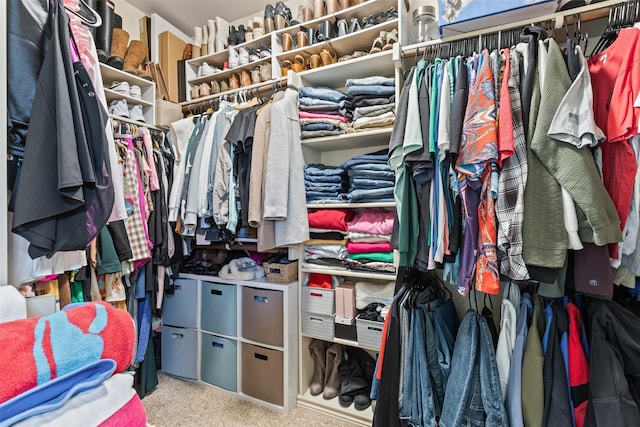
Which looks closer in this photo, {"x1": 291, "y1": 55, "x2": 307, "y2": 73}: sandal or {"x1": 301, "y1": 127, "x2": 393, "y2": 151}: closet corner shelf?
{"x1": 301, "y1": 127, "x2": 393, "y2": 151}: closet corner shelf

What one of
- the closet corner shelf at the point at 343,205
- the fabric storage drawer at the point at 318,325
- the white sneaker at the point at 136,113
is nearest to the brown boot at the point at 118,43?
the white sneaker at the point at 136,113

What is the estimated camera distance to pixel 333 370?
6.11 feet

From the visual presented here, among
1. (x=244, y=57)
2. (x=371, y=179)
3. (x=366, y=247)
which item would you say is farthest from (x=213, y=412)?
(x=244, y=57)

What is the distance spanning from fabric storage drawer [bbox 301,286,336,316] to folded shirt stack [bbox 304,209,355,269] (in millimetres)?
148

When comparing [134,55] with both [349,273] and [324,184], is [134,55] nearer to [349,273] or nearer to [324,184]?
[324,184]

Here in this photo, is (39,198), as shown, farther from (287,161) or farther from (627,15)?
(627,15)

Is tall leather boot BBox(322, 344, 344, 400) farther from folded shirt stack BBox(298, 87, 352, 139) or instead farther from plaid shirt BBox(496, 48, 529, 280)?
folded shirt stack BBox(298, 87, 352, 139)

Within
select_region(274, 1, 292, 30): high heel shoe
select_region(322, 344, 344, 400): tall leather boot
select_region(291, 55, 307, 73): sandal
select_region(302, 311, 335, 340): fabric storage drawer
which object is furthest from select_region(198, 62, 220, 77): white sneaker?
select_region(322, 344, 344, 400): tall leather boot

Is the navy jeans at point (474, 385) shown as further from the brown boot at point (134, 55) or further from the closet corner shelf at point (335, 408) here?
the brown boot at point (134, 55)

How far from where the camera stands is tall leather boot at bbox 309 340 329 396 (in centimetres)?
188

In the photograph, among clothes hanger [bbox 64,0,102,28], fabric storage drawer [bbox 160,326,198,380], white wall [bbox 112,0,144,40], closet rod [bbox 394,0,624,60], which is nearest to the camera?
clothes hanger [bbox 64,0,102,28]

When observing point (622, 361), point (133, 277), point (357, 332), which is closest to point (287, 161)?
point (357, 332)

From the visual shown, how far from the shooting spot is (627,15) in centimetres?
108

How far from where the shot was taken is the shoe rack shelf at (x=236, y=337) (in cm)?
174
